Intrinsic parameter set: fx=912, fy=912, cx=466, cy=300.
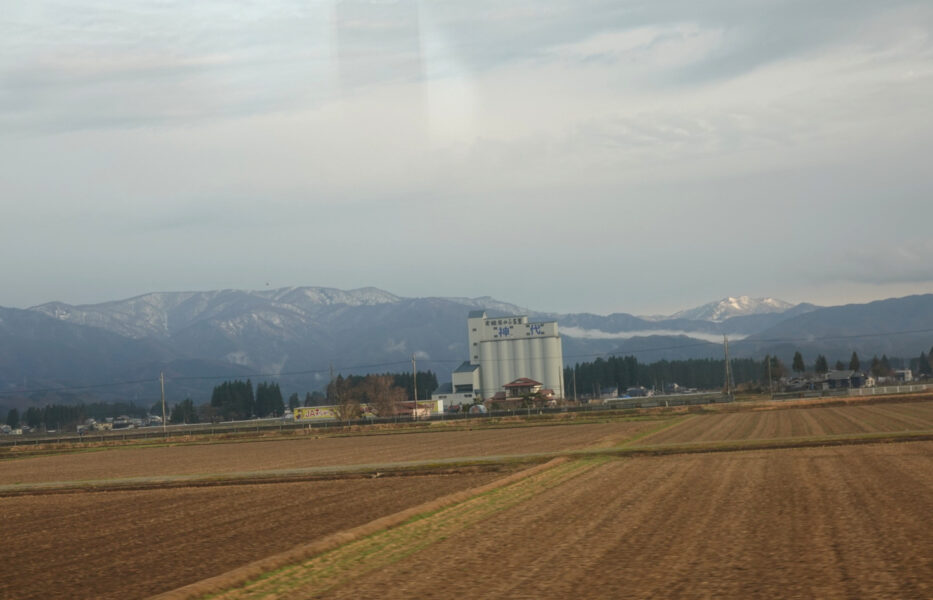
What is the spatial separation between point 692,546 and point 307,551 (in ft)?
25.6

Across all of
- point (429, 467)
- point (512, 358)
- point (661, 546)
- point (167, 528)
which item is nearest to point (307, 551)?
point (661, 546)

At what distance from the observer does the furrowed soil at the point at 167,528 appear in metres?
17.5

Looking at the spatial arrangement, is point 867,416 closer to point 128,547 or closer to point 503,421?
point 503,421

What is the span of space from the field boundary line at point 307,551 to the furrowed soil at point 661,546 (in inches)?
14.3

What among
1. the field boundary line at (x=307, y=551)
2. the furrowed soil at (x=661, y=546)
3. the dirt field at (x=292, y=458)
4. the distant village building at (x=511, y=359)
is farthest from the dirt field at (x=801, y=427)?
the distant village building at (x=511, y=359)

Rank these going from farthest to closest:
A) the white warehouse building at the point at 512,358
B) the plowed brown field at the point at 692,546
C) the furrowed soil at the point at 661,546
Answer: the white warehouse building at the point at 512,358 < the furrowed soil at the point at 661,546 < the plowed brown field at the point at 692,546

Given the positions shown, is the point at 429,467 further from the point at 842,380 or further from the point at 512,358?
the point at 842,380

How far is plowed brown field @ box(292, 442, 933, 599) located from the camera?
560 inches

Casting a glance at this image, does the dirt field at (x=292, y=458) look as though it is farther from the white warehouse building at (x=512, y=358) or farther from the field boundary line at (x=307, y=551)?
the white warehouse building at (x=512, y=358)

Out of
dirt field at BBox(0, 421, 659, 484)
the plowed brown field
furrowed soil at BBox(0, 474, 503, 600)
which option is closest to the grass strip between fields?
furrowed soil at BBox(0, 474, 503, 600)

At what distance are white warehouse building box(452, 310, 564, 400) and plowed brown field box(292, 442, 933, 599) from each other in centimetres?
14570

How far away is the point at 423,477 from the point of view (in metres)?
37.6

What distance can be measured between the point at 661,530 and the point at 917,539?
497 cm

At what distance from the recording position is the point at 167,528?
24.9m
